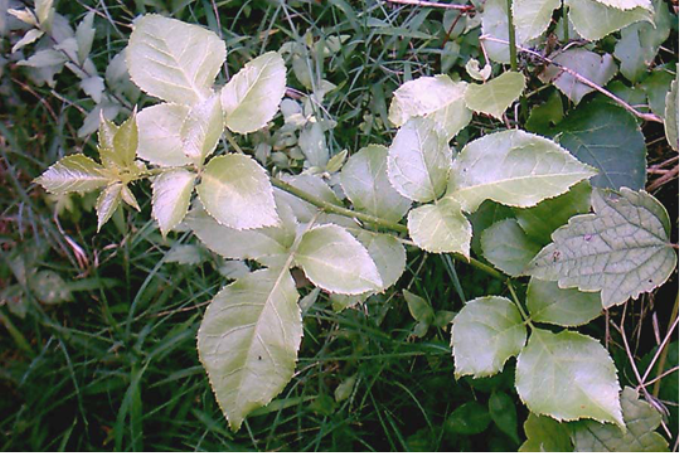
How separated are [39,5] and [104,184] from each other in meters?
1.08

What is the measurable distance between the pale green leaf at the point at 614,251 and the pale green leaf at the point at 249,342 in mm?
460

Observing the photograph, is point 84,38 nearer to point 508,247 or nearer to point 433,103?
point 433,103

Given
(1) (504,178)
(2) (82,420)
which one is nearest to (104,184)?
(1) (504,178)

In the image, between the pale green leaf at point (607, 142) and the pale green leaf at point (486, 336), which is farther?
the pale green leaf at point (607, 142)

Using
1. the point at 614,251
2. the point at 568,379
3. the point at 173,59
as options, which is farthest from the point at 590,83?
the point at 173,59

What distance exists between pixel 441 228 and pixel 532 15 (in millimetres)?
441

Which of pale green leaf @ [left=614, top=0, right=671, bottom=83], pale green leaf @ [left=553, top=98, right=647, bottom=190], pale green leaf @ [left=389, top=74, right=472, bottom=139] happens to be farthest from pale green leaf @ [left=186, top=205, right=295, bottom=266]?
pale green leaf @ [left=614, top=0, right=671, bottom=83]

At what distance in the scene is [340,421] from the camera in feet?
5.16

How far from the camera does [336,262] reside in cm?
92

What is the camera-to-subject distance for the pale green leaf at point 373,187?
3.62 feet

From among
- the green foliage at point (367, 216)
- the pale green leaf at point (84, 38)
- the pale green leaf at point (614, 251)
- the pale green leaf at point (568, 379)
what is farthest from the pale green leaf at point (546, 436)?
the pale green leaf at point (84, 38)

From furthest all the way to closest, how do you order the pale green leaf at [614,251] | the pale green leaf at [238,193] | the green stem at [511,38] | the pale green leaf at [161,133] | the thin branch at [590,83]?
the thin branch at [590,83], the green stem at [511,38], the pale green leaf at [614,251], the pale green leaf at [161,133], the pale green leaf at [238,193]

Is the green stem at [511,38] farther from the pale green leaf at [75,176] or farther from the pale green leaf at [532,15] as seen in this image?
the pale green leaf at [75,176]

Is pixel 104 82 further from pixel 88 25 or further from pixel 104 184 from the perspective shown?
pixel 104 184
